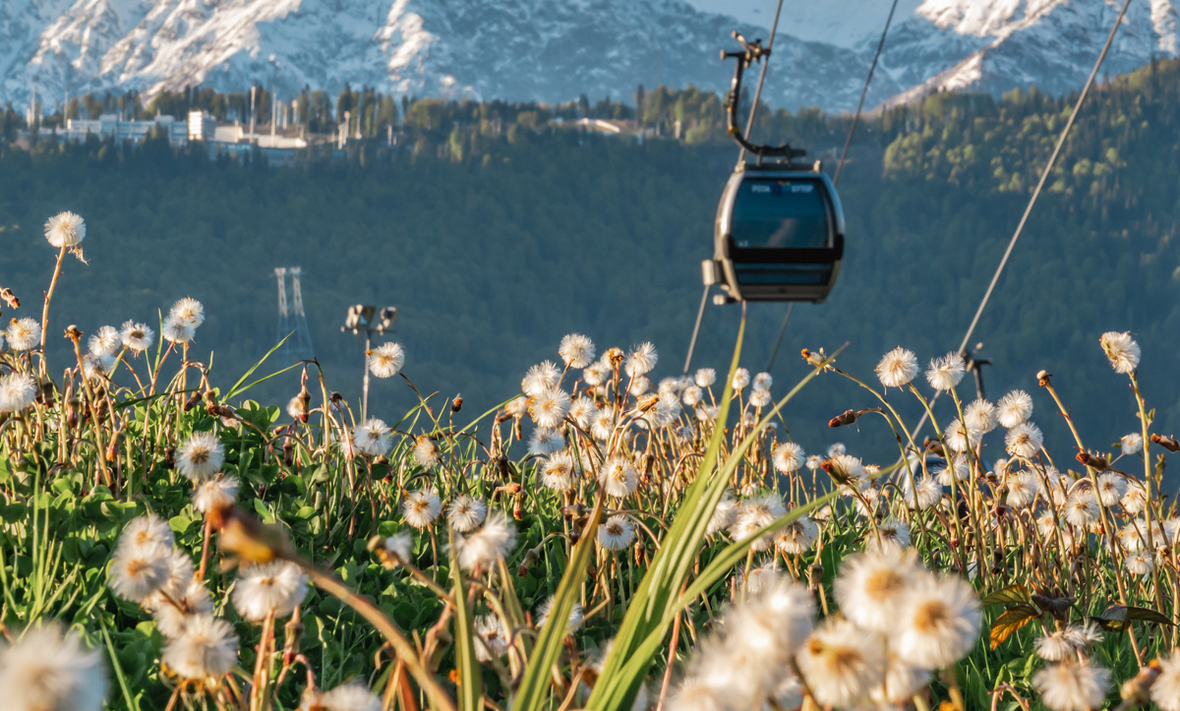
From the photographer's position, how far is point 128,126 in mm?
74688

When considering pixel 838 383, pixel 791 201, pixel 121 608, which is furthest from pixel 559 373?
pixel 838 383

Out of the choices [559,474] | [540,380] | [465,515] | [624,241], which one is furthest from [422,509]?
[624,241]

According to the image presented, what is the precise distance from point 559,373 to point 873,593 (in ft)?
5.08

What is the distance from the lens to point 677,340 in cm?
6288

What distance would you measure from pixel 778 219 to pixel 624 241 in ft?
240

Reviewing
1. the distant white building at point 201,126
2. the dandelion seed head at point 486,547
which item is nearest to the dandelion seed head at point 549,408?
the dandelion seed head at point 486,547

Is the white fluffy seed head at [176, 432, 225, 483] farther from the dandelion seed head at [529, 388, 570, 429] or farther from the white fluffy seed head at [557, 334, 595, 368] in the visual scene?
the white fluffy seed head at [557, 334, 595, 368]

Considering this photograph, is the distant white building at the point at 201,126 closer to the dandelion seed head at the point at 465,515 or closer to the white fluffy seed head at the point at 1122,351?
the dandelion seed head at the point at 465,515

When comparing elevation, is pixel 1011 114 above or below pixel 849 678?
above

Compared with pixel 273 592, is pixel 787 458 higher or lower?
lower

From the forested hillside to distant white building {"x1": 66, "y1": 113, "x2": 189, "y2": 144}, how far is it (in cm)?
685

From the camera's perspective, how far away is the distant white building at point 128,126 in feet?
237

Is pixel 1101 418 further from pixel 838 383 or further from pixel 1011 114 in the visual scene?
pixel 1011 114

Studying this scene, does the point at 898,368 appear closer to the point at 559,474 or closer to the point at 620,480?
the point at 620,480
